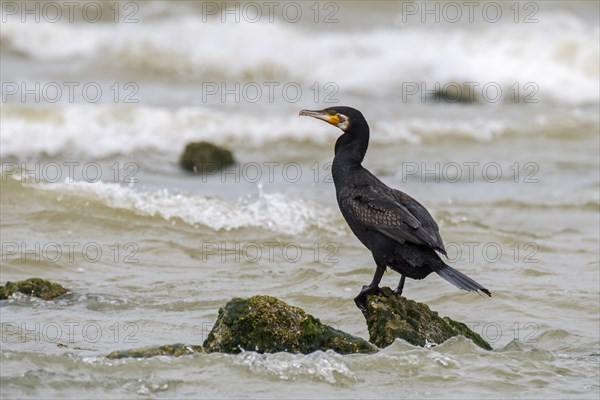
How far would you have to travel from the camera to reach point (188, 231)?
12188 mm

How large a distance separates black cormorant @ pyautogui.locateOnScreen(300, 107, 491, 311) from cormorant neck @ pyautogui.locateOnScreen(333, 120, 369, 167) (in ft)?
0.05

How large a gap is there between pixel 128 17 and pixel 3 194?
15.6 metres

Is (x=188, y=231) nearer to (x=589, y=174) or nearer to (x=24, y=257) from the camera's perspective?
(x=24, y=257)

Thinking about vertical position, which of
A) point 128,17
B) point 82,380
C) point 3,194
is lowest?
point 82,380

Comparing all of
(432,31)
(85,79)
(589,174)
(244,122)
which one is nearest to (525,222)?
(589,174)

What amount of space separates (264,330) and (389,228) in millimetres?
1277

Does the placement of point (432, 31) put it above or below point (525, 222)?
above

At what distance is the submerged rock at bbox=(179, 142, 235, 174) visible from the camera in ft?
52.1

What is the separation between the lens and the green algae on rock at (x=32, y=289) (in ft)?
29.5
